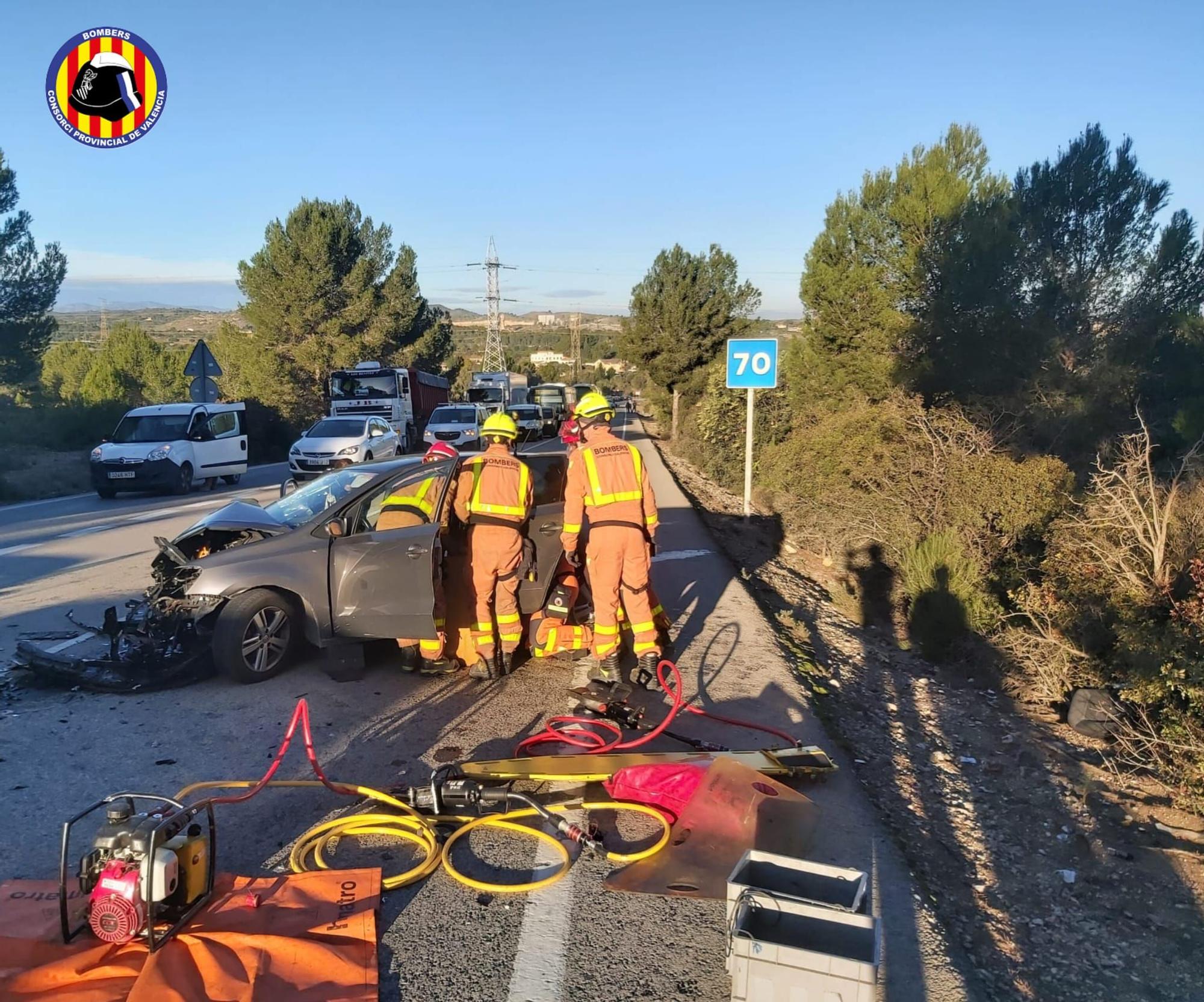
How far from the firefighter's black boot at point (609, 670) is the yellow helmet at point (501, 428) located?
1.76 metres

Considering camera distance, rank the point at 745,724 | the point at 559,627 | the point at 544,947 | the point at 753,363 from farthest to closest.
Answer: the point at 753,363 → the point at 559,627 → the point at 745,724 → the point at 544,947

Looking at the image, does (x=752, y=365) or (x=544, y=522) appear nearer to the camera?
(x=544, y=522)

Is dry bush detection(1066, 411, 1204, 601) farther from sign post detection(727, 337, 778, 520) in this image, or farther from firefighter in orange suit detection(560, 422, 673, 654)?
sign post detection(727, 337, 778, 520)

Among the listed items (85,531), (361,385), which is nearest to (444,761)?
(85,531)

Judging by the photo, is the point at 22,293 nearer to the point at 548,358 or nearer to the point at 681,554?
the point at 681,554

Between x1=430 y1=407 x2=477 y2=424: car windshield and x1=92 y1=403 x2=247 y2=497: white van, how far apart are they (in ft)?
31.6

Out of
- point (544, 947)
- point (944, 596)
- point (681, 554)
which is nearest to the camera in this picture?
point (544, 947)

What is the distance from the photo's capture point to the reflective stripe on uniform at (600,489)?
236 inches

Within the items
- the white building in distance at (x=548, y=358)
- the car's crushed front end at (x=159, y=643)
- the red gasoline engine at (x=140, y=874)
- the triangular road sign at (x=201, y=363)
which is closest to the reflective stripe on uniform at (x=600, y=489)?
the car's crushed front end at (x=159, y=643)

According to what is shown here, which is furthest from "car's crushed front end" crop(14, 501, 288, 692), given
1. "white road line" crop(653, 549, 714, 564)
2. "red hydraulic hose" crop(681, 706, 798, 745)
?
"white road line" crop(653, 549, 714, 564)

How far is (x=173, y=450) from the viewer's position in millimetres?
18406

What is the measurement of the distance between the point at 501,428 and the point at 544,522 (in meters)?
0.98

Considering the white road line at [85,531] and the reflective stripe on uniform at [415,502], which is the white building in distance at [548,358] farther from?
the reflective stripe on uniform at [415,502]

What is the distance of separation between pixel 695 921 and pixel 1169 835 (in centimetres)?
353
